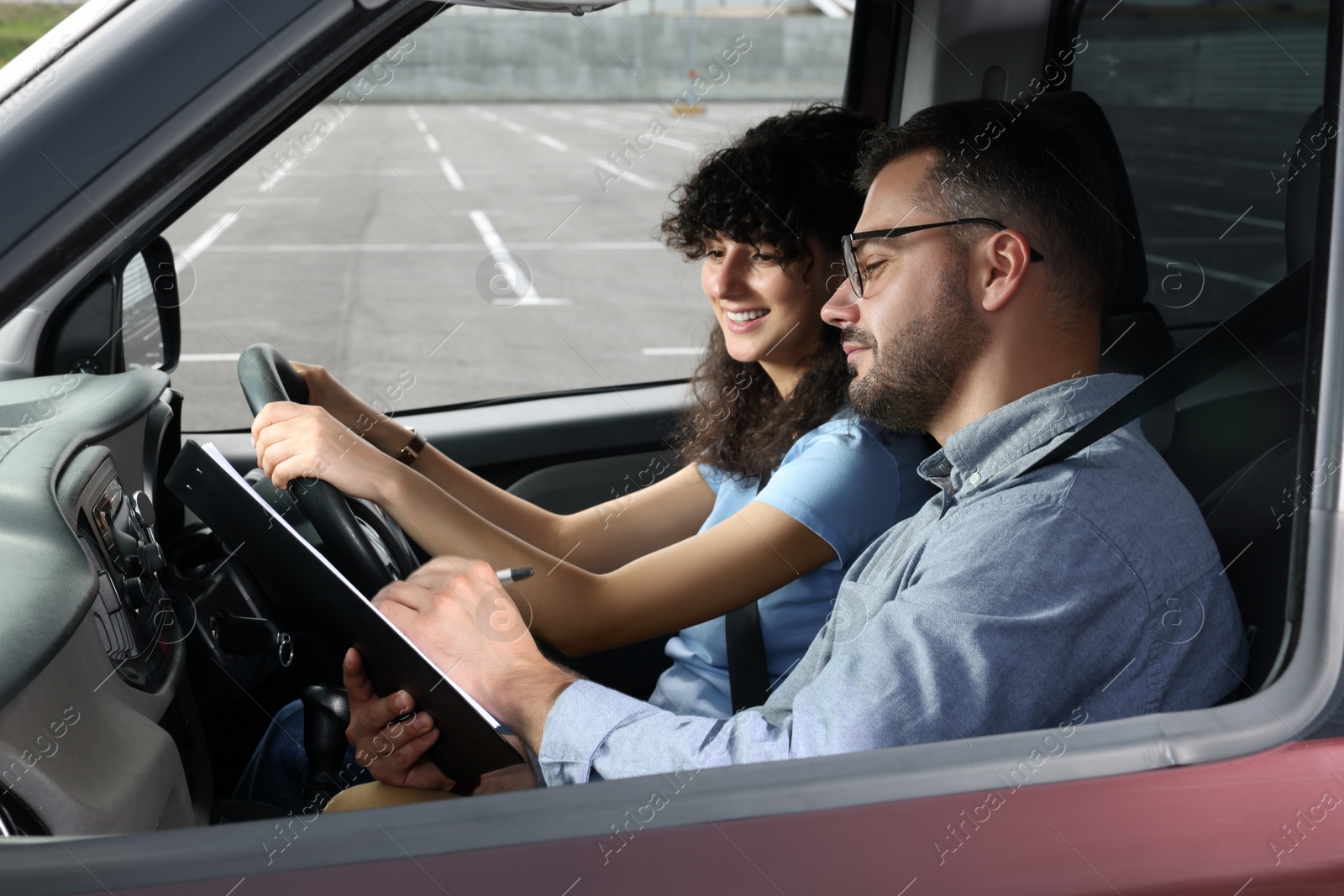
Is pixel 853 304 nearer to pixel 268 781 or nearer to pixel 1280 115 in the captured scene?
pixel 268 781

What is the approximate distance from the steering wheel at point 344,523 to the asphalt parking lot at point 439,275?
395mm

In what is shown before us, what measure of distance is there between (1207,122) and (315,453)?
360cm

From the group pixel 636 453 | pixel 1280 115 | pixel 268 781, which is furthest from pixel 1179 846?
pixel 1280 115

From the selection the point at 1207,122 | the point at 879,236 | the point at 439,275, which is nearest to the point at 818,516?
the point at 879,236

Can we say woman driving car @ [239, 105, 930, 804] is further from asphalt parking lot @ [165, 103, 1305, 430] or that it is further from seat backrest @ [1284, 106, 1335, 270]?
seat backrest @ [1284, 106, 1335, 270]

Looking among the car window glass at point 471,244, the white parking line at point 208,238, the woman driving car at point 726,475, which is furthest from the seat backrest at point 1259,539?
the white parking line at point 208,238

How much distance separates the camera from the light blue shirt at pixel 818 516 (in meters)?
1.66

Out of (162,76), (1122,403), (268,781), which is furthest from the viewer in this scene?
(268,781)

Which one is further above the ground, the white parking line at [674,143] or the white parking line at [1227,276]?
the white parking line at [1227,276]

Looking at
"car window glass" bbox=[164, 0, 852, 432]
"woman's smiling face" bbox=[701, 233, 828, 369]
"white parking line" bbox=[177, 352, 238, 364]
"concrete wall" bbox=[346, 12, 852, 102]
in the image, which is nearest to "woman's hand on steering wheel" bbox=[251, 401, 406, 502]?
"car window glass" bbox=[164, 0, 852, 432]

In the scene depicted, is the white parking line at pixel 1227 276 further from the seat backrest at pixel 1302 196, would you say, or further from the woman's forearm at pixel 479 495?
the woman's forearm at pixel 479 495

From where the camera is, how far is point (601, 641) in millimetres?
1704

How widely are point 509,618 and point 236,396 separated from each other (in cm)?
439

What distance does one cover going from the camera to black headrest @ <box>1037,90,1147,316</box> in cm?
173
